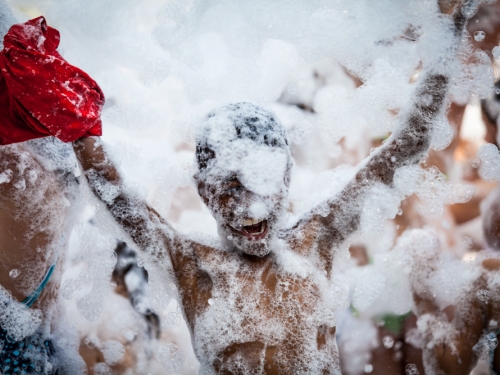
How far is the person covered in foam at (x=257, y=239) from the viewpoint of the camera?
1.17 meters

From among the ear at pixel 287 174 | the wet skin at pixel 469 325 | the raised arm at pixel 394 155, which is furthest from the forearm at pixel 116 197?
the wet skin at pixel 469 325

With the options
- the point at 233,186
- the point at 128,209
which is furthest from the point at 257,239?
the point at 128,209

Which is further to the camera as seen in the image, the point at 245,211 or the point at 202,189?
the point at 202,189

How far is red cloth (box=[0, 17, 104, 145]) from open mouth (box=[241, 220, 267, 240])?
545mm

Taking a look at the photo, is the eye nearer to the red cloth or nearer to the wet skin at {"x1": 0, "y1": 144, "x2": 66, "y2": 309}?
the red cloth

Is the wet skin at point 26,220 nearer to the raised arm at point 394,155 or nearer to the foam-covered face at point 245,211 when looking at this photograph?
the foam-covered face at point 245,211

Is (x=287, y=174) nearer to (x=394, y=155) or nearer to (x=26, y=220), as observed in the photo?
(x=394, y=155)

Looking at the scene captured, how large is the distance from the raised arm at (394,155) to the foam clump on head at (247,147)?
0.24 metres

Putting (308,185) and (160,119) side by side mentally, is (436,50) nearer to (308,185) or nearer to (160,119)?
→ (308,185)

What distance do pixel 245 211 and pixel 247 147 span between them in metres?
0.18

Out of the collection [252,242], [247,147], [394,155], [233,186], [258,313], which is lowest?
[258,313]

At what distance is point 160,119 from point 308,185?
94cm

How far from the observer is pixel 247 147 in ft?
3.80

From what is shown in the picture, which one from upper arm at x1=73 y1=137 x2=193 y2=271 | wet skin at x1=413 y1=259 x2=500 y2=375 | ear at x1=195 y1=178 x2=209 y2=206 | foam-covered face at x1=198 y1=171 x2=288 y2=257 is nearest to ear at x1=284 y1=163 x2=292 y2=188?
foam-covered face at x1=198 y1=171 x2=288 y2=257
